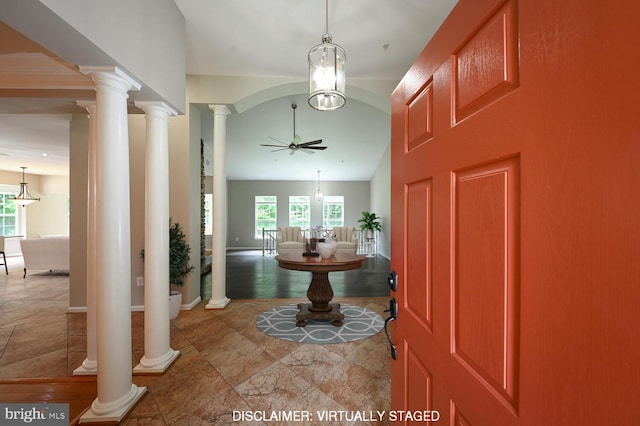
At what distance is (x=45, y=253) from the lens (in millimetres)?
5574

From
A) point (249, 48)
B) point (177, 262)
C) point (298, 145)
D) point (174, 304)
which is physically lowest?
point (174, 304)

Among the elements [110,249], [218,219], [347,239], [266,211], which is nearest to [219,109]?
[218,219]

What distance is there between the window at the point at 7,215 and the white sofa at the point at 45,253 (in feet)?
15.1

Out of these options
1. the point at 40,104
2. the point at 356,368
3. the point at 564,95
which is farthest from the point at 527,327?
the point at 40,104

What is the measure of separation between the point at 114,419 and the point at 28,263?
21.0ft

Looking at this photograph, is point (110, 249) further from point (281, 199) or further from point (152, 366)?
point (281, 199)

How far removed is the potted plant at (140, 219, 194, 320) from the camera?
329 centimetres

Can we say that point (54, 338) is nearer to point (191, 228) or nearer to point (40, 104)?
point (191, 228)

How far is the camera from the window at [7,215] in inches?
321

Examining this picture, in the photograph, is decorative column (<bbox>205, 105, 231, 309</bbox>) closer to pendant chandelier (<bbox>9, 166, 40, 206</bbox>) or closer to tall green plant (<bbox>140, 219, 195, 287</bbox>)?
tall green plant (<bbox>140, 219, 195, 287</bbox>)

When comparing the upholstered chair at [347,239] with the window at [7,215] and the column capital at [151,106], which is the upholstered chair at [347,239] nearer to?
the column capital at [151,106]

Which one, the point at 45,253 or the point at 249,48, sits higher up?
the point at 249,48

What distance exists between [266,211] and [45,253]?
21.2ft

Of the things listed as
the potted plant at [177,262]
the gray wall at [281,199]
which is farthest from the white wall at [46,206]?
the potted plant at [177,262]
